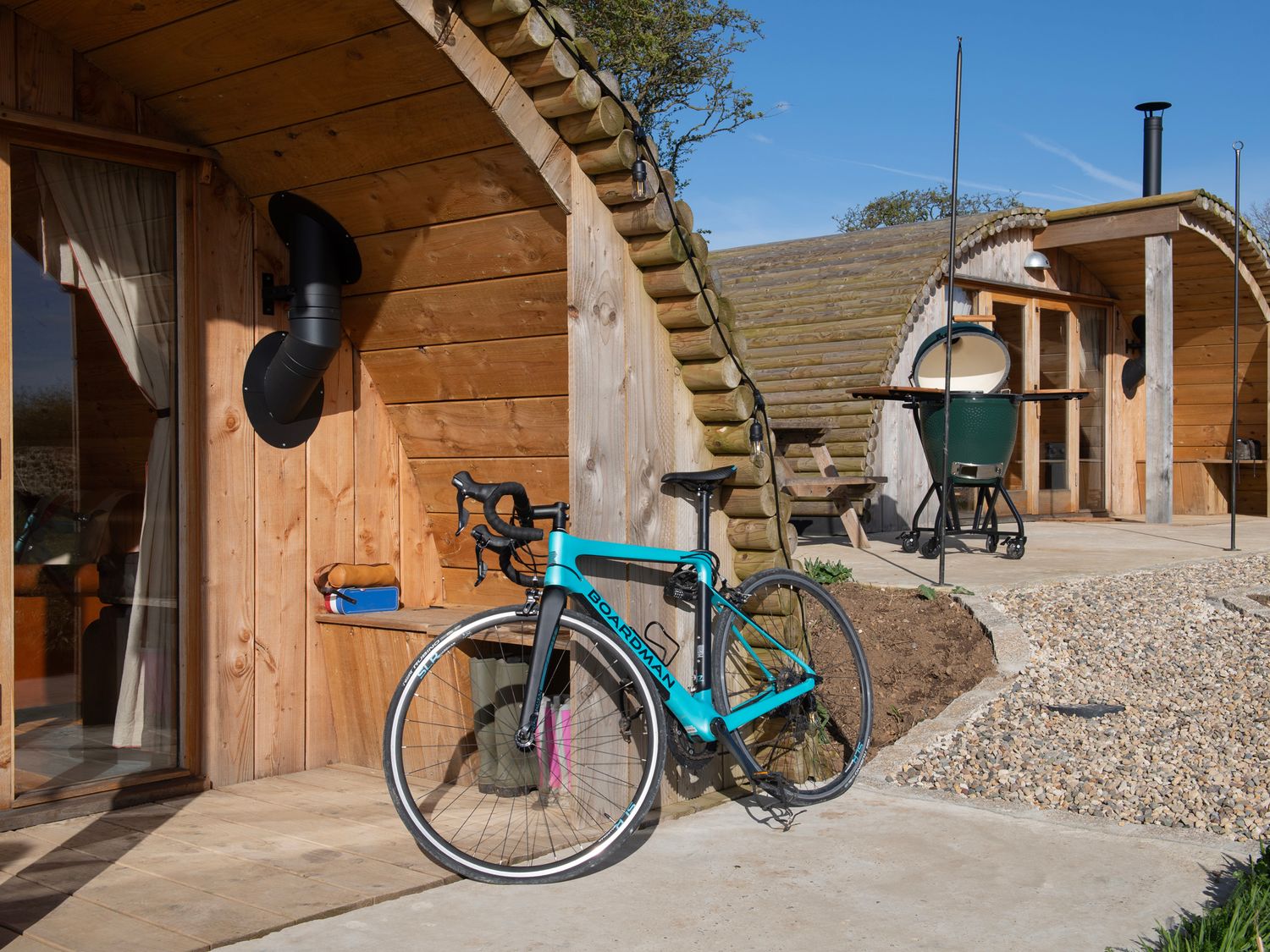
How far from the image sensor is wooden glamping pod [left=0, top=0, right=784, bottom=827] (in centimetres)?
390

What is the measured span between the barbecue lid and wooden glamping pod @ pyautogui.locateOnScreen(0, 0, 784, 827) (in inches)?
227

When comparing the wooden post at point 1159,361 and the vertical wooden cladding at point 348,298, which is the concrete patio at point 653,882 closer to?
the vertical wooden cladding at point 348,298

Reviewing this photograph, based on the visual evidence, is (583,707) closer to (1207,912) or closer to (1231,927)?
(1207,912)

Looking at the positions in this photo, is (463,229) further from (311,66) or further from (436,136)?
(311,66)

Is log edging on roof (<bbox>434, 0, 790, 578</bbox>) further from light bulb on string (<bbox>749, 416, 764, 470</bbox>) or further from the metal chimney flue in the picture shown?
the metal chimney flue

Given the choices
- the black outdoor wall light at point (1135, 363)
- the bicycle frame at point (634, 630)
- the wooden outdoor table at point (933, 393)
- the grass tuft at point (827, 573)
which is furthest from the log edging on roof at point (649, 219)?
the black outdoor wall light at point (1135, 363)

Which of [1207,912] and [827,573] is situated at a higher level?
[827,573]

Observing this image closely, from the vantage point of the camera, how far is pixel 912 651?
6.47 m

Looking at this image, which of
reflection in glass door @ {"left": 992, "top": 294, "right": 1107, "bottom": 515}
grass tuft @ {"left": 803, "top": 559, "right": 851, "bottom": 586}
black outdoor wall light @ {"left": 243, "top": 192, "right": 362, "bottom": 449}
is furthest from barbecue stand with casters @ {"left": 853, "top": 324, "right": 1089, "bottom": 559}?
black outdoor wall light @ {"left": 243, "top": 192, "right": 362, "bottom": 449}

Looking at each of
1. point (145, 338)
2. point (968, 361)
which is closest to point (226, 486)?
point (145, 338)

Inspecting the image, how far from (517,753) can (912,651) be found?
8.65 ft

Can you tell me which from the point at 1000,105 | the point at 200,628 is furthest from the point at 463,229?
the point at 1000,105

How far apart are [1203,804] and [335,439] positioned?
340cm

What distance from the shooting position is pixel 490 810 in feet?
14.2
